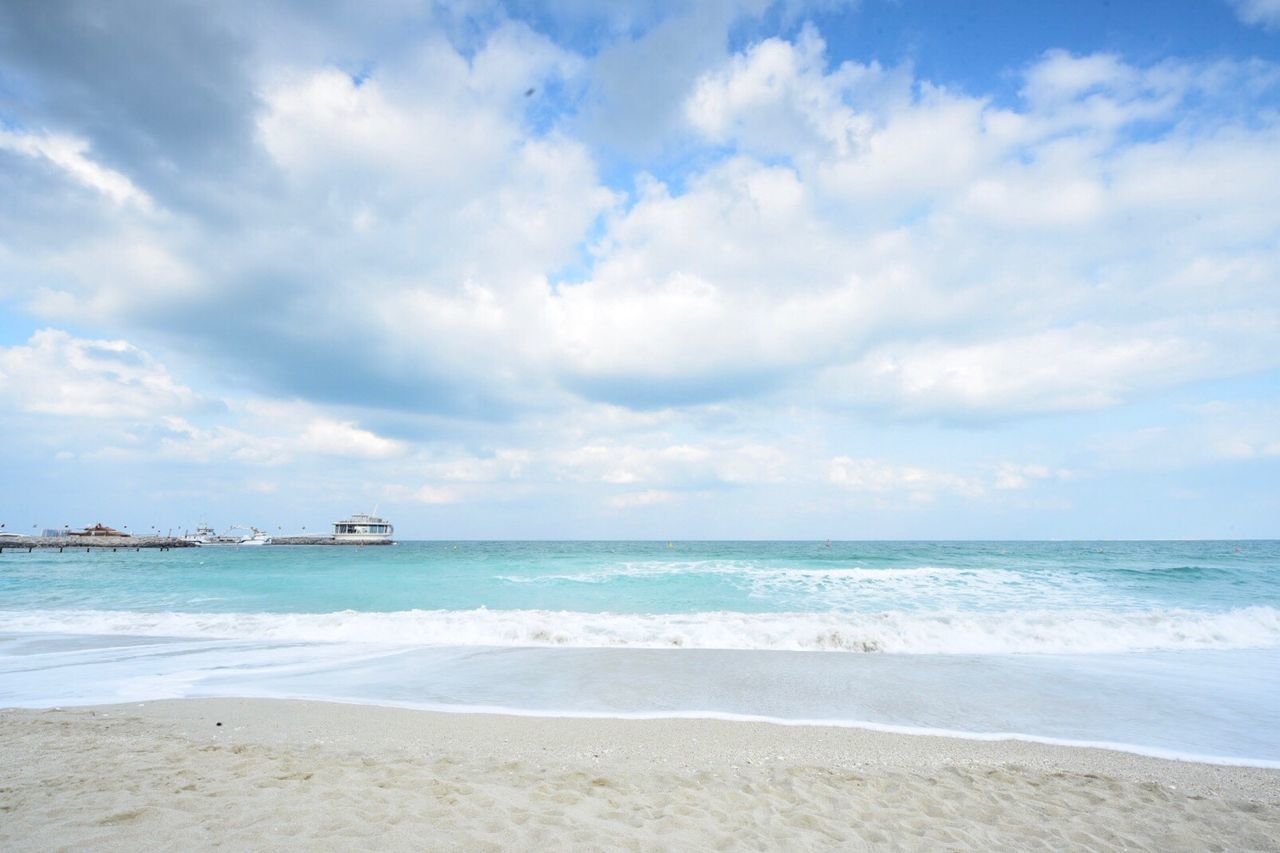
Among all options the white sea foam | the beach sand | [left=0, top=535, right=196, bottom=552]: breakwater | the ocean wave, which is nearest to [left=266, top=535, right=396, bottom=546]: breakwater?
[left=0, top=535, right=196, bottom=552]: breakwater

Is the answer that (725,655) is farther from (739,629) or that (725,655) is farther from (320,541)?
(320,541)

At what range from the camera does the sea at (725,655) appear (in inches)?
303

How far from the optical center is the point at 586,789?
489 cm

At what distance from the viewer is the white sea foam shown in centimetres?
1266

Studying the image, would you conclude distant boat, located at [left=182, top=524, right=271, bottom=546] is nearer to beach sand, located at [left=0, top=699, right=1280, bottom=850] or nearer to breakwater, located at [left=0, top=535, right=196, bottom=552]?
breakwater, located at [left=0, top=535, right=196, bottom=552]

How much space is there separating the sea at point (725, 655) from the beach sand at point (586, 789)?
0.93 meters

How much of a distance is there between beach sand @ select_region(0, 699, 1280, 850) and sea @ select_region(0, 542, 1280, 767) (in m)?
0.93

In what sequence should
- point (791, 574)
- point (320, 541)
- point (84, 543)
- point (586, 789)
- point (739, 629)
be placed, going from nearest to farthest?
point (586, 789), point (739, 629), point (791, 574), point (84, 543), point (320, 541)

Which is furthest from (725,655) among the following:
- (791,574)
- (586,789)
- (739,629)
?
(791,574)

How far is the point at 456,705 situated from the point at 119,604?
63.8ft

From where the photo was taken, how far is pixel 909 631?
13055mm

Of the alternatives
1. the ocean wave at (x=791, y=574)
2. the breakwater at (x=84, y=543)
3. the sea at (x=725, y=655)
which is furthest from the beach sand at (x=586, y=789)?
the breakwater at (x=84, y=543)

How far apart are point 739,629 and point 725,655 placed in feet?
7.15

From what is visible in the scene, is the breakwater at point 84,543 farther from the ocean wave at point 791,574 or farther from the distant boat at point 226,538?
the ocean wave at point 791,574
